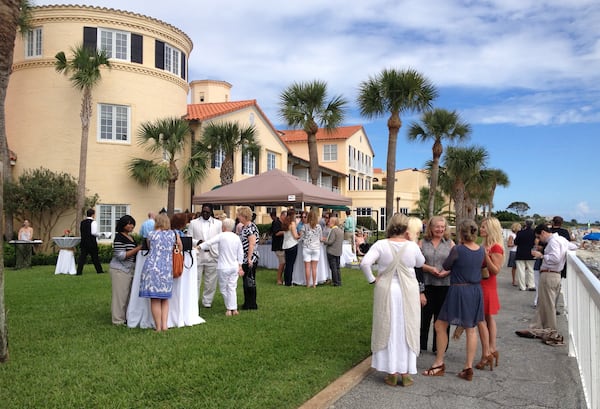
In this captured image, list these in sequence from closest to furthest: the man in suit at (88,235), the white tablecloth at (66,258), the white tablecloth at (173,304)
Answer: the white tablecloth at (173,304)
the man in suit at (88,235)
the white tablecloth at (66,258)

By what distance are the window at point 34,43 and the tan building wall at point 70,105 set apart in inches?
8.1

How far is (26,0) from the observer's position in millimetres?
18750

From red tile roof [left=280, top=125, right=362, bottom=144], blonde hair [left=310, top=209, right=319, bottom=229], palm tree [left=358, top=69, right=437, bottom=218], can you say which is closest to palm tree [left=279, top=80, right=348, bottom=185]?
palm tree [left=358, top=69, right=437, bottom=218]

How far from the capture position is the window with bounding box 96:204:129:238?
884 inches

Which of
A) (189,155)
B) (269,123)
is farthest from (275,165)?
(189,155)

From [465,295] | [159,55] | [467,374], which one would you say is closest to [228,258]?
[465,295]

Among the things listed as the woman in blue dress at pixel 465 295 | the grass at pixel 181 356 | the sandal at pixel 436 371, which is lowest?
the sandal at pixel 436 371

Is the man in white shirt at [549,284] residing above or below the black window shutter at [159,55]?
below

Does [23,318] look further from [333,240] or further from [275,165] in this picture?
[275,165]

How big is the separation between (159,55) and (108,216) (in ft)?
27.1

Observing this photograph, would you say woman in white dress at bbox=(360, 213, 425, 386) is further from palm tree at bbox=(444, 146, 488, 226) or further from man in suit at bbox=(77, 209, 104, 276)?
palm tree at bbox=(444, 146, 488, 226)

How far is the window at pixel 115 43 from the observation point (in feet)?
73.8

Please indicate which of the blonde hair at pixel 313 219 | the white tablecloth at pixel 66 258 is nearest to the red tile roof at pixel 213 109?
the white tablecloth at pixel 66 258

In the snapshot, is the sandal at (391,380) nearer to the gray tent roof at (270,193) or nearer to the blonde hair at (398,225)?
the blonde hair at (398,225)
